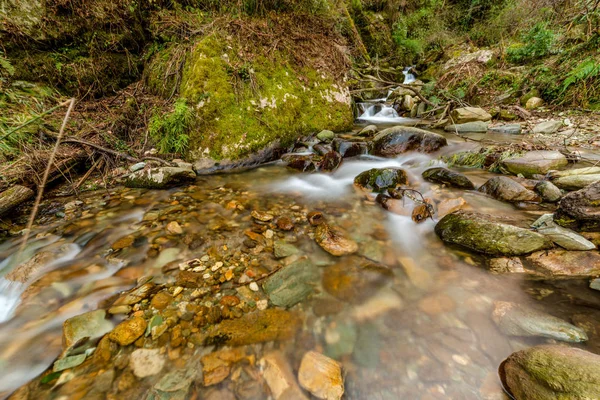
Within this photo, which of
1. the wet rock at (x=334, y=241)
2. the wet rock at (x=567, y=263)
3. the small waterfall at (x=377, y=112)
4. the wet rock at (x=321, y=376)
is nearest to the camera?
the wet rock at (x=321, y=376)

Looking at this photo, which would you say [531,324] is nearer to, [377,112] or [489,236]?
[489,236]

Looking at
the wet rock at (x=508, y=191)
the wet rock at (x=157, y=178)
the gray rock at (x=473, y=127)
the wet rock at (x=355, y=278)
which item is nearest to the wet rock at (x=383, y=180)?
the wet rock at (x=508, y=191)

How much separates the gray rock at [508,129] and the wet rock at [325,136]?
13.3 feet

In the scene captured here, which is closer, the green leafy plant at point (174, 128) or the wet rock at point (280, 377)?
the wet rock at point (280, 377)

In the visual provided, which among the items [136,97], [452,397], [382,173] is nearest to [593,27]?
[382,173]

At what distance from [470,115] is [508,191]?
416 centimetres

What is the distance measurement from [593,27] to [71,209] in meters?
10.8

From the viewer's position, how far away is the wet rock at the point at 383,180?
3408 mm

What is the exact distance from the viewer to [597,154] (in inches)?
145

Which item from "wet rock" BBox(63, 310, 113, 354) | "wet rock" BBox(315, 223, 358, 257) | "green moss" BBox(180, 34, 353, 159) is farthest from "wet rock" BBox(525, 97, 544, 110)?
"wet rock" BBox(63, 310, 113, 354)

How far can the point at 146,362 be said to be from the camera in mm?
1421

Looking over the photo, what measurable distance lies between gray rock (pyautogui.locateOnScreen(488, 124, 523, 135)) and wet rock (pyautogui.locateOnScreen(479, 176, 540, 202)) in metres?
3.39

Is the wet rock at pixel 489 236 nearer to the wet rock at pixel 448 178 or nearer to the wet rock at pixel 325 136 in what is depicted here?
the wet rock at pixel 448 178

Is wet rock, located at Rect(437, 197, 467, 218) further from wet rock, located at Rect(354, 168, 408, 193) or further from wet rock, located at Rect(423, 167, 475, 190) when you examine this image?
wet rock, located at Rect(354, 168, 408, 193)
